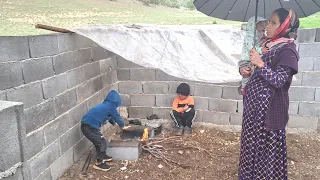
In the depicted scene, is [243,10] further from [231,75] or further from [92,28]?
[92,28]

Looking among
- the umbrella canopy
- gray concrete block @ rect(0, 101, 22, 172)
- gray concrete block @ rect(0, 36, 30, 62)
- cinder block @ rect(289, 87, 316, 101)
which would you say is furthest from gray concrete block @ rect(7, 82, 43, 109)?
cinder block @ rect(289, 87, 316, 101)

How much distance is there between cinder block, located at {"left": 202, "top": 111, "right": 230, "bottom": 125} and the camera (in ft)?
15.3

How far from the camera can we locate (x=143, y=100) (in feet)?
15.9

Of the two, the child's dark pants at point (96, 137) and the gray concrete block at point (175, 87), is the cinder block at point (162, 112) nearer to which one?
the gray concrete block at point (175, 87)

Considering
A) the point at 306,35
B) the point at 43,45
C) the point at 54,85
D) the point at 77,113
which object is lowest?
the point at 77,113

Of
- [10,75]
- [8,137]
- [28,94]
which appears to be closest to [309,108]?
[28,94]

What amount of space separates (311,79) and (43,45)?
3664 millimetres

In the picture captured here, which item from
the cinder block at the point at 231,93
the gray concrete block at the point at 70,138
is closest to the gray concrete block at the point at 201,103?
the cinder block at the point at 231,93

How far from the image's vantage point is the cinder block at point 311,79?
166 inches

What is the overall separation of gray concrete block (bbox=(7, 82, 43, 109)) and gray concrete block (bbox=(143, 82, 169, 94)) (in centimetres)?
212

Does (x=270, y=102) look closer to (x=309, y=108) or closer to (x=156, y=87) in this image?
(x=309, y=108)

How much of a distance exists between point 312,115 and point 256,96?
8.15 feet

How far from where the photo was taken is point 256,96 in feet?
7.97

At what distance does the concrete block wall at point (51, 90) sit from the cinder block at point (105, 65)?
15 cm
